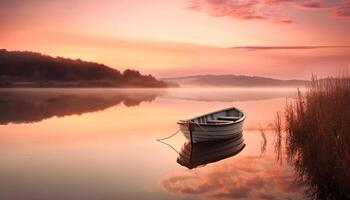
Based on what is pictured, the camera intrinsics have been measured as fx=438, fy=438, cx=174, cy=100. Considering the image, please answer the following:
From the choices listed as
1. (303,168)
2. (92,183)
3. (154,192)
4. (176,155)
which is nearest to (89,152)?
(176,155)

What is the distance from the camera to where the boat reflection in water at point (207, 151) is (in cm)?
1363

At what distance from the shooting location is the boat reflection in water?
44.7 feet

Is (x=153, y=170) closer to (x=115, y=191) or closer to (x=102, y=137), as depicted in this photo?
(x=115, y=191)

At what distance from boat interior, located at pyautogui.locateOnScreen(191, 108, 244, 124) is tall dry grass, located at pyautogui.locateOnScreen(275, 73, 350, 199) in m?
4.49

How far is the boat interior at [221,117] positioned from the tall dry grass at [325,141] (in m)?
4.49

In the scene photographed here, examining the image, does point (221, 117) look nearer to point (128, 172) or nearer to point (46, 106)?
point (128, 172)

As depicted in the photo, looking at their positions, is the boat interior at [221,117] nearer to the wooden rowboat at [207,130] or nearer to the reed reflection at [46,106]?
the wooden rowboat at [207,130]

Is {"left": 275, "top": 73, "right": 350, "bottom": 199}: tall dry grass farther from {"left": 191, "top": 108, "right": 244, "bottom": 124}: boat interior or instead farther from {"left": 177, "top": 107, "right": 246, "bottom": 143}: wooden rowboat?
{"left": 191, "top": 108, "right": 244, "bottom": 124}: boat interior

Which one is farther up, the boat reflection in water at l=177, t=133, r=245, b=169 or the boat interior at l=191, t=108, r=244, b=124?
the boat interior at l=191, t=108, r=244, b=124

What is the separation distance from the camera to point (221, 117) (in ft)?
63.5

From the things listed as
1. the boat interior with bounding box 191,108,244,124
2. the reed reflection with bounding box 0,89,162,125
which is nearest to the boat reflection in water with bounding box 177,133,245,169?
the boat interior with bounding box 191,108,244,124

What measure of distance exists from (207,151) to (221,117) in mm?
4458

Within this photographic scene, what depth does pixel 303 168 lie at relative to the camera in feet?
37.1

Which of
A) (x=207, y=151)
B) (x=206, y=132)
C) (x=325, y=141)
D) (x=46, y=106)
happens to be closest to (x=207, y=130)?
(x=206, y=132)
